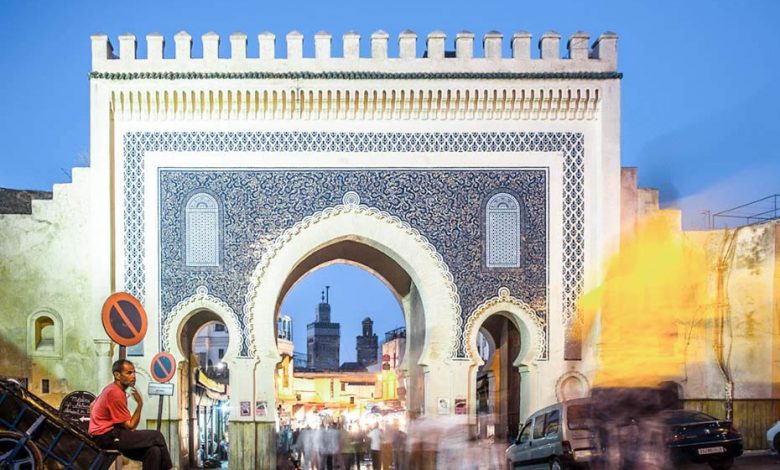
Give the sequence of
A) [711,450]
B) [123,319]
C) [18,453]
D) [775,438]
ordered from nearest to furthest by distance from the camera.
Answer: [18,453], [123,319], [711,450], [775,438]

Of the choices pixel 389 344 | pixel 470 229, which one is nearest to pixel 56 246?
pixel 470 229

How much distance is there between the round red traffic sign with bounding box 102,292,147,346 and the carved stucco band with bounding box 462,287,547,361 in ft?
25.8

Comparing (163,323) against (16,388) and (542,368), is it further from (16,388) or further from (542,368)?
(16,388)

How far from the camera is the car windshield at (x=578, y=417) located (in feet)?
33.3

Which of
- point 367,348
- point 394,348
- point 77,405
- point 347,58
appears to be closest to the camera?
point 77,405

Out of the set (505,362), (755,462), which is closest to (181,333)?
(505,362)

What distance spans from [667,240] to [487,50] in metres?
4.70

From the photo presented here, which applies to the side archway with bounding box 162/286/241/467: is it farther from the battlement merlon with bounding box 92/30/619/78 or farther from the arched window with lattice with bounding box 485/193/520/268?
the arched window with lattice with bounding box 485/193/520/268

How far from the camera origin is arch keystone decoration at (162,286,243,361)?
14.9 m

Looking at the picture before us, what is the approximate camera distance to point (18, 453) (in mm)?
6184

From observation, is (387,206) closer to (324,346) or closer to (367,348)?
(324,346)

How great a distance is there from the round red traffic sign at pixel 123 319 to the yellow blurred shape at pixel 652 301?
9.02 metres

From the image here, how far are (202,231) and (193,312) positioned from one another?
4.76 ft

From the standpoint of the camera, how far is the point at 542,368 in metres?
15.0
